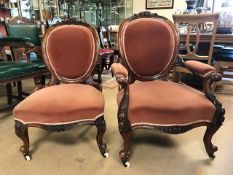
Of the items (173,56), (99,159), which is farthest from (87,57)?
(99,159)

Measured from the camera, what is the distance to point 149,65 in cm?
168

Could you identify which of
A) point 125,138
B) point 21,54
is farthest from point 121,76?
point 21,54

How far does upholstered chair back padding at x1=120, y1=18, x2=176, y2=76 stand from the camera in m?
1.65

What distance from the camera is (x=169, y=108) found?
1.22 metres

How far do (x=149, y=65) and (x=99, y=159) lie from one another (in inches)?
32.0

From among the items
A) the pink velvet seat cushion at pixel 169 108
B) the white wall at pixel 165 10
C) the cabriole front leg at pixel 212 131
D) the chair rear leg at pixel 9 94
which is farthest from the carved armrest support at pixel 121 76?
the white wall at pixel 165 10

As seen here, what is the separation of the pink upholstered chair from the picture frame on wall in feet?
13.6

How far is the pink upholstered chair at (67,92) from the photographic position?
4.25 ft

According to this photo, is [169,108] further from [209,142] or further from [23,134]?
[23,134]

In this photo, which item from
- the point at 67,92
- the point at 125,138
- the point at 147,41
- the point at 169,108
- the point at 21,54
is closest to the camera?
the point at 169,108

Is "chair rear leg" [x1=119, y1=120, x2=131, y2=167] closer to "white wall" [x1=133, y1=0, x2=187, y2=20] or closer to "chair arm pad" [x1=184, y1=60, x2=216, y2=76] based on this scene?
"chair arm pad" [x1=184, y1=60, x2=216, y2=76]

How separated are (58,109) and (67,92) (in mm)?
188

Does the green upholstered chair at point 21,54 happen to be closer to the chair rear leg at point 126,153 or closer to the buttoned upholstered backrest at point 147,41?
the buttoned upholstered backrest at point 147,41

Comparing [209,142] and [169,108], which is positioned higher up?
[169,108]
